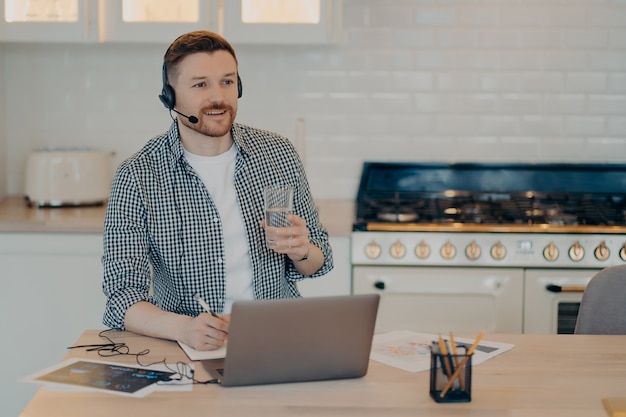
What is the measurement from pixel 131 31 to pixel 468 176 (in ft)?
5.40

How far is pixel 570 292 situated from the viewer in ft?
11.4

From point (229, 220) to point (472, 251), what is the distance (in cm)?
128

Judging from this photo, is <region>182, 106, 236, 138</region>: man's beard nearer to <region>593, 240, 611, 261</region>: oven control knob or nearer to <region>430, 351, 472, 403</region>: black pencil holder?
<region>430, 351, 472, 403</region>: black pencil holder

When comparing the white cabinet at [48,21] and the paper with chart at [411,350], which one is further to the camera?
the white cabinet at [48,21]

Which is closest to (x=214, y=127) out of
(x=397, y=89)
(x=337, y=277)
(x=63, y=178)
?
(x=337, y=277)

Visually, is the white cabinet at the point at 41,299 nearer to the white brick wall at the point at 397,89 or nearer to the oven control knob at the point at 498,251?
the white brick wall at the point at 397,89

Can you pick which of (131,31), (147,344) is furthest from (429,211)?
(147,344)

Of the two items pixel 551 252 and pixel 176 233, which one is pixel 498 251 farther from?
pixel 176 233

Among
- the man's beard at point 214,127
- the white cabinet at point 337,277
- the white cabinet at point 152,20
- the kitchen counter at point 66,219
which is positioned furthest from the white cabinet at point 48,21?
the man's beard at point 214,127

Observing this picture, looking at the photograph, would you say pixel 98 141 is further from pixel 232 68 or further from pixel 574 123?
pixel 574 123

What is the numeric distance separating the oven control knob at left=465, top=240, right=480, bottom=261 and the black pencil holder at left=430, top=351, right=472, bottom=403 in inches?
68.0

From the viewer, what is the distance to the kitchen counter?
345 centimetres

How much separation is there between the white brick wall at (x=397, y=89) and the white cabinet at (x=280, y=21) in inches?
16.0

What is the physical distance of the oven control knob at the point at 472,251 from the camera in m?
3.46
